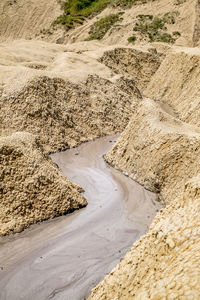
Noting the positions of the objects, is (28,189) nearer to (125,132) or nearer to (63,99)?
(125,132)

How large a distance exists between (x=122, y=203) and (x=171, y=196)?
3.68ft

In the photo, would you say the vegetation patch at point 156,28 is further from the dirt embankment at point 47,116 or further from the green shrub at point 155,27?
the dirt embankment at point 47,116

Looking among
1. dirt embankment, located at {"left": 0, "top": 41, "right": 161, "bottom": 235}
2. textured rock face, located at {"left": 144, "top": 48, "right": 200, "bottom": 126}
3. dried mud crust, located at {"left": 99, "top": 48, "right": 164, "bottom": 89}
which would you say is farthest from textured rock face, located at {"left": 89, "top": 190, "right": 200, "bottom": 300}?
dried mud crust, located at {"left": 99, "top": 48, "right": 164, "bottom": 89}

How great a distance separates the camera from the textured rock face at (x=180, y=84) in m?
15.7

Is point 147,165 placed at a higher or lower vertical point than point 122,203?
higher

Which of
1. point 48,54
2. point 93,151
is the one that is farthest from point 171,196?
point 48,54

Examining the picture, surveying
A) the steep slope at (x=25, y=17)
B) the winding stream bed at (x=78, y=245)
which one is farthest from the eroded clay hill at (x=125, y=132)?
the steep slope at (x=25, y=17)

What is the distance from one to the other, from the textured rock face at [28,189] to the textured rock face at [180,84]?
23.8 feet

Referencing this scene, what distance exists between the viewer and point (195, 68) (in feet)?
58.9

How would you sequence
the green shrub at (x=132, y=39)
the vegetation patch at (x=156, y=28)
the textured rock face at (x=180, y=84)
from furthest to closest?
the green shrub at (x=132, y=39)
the vegetation patch at (x=156, y=28)
the textured rock face at (x=180, y=84)

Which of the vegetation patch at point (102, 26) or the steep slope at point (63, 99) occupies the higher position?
the vegetation patch at point (102, 26)

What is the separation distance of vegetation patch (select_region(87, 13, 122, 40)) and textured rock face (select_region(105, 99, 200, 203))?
1053 inches

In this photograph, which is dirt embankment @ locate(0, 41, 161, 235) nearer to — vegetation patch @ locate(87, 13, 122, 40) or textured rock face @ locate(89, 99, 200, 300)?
textured rock face @ locate(89, 99, 200, 300)

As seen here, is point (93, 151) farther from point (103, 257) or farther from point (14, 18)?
point (14, 18)
